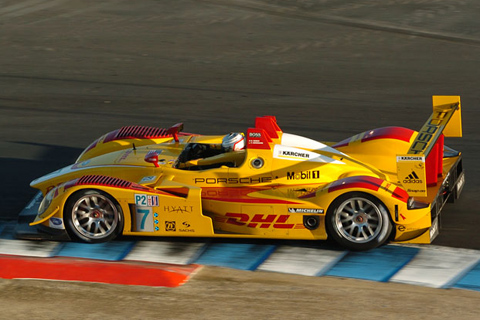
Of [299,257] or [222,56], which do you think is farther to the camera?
[222,56]

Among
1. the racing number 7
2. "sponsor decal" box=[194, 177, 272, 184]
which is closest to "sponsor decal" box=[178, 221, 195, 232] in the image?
the racing number 7

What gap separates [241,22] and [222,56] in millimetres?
3276

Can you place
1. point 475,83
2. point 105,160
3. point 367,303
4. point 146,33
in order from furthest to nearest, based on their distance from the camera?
point 146,33 → point 475,83 → point 105,160 → point 367,303

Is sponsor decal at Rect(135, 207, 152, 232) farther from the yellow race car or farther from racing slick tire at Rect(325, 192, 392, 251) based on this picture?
racing slick tire at Rect(325, 192, 392, 251)

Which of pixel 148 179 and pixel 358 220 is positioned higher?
pixel 148 179

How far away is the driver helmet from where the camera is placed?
10.8 m

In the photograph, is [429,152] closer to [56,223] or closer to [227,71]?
[56,223]

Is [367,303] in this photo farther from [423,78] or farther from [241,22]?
[241,22]

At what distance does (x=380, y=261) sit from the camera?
9.71m

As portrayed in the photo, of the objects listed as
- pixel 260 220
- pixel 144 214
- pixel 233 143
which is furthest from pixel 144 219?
pixel 233 143

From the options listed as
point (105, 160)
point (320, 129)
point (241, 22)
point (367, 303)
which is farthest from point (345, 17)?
point (367, 303)

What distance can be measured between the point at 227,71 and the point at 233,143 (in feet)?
28.0

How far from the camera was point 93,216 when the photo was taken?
10289 mm

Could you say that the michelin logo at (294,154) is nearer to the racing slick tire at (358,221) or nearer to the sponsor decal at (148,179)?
the racing slick tire at (358,221)
